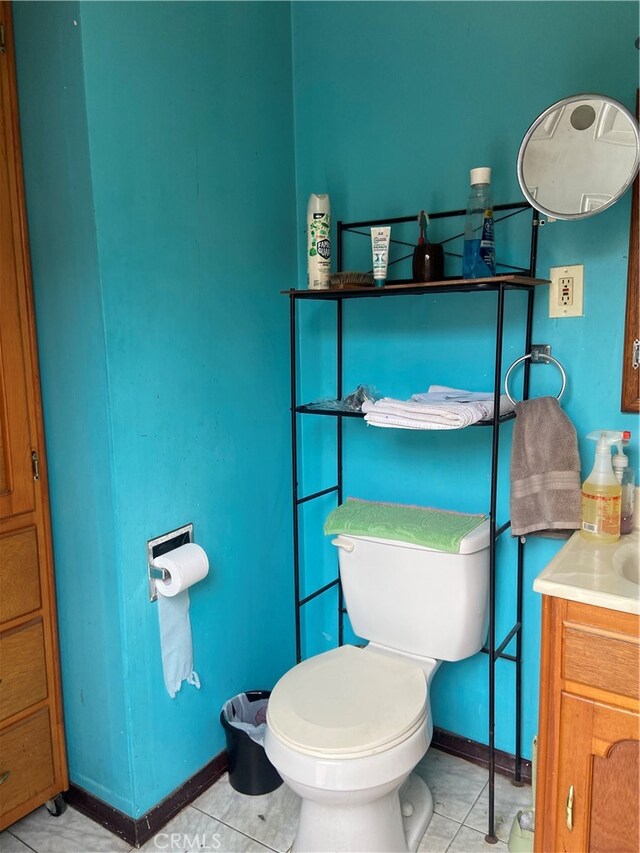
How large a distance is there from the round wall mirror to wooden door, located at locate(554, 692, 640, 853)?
104 cm

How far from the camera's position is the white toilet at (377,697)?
138cm

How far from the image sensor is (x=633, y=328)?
60.6 inches

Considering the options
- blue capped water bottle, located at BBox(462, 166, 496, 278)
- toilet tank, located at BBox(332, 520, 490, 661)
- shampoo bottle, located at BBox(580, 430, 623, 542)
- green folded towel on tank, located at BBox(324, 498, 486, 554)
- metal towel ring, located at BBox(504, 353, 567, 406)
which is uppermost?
blue capped water bottle, located at BBox(462, 166, 496, 278)

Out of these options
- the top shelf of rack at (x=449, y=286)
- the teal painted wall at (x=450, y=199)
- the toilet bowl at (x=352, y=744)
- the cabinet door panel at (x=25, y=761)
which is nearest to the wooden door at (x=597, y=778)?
the toilet bowl at (x=352, y=744)

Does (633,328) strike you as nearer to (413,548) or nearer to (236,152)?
(413,548)

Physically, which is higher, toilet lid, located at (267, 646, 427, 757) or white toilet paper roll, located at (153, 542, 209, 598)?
white toilet paper roll, located at (153, 542, 209, 598)

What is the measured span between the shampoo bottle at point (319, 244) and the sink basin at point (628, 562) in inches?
38.5

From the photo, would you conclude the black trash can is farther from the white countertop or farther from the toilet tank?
the white countertop

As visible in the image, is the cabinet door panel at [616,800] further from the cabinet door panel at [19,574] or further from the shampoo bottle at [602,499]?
the cabinet door panel at [19,574]

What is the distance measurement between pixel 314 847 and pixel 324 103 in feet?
6.66

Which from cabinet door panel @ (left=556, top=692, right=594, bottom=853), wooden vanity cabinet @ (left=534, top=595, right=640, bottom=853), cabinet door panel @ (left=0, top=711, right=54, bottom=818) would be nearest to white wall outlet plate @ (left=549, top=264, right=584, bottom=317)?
wooden vanity cabinet @ (left=534, top=595, right=640, bottom=853)

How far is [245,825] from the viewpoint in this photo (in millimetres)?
1708

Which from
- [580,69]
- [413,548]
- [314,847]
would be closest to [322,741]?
[314,847]

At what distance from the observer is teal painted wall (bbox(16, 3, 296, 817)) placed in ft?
4.84
